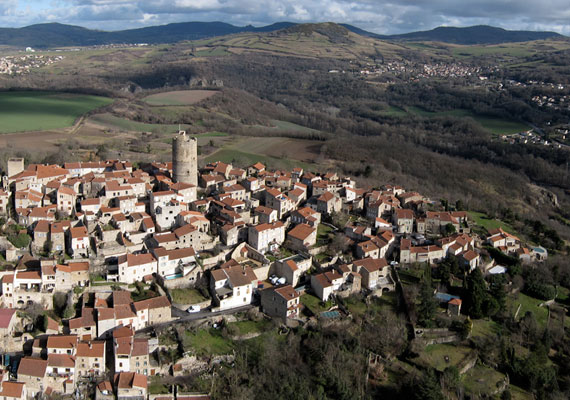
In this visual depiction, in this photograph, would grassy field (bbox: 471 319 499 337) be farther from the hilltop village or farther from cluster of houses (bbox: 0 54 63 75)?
cluster of houses (bbox: 0 54 63 75)

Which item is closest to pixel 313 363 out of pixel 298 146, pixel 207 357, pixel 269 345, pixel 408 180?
pixel 269 345

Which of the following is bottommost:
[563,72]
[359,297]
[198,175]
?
[359,297]

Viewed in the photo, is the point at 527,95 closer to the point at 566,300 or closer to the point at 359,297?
the point at 566,300

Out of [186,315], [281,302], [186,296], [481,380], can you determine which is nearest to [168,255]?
[186,296]

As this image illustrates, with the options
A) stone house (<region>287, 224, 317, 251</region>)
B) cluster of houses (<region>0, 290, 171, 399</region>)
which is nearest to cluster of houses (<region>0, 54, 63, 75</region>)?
stone house (<region>287, 224, 317, 251</region>)

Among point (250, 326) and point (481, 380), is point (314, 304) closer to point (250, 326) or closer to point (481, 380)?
point (250, 326)

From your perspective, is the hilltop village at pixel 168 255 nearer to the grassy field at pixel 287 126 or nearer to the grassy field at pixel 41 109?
the grassy field at pixel 41 109
